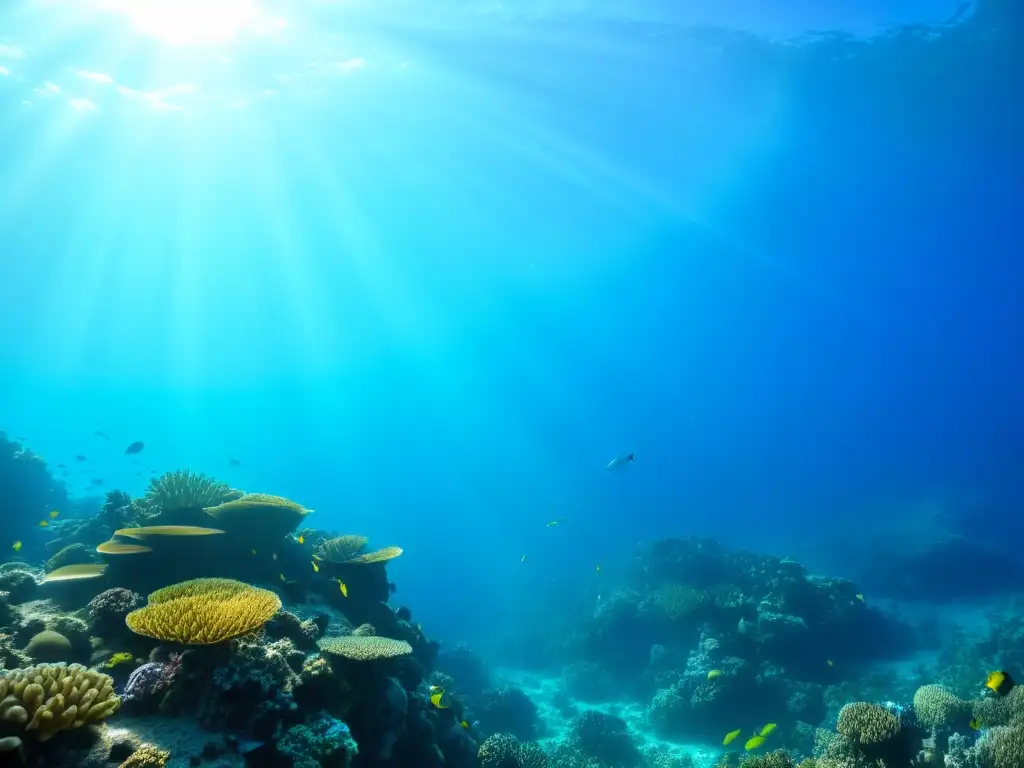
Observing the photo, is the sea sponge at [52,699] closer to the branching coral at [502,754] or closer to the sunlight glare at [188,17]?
the branching coral at [502,754]

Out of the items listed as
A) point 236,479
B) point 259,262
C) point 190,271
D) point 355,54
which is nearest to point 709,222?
point 355,54

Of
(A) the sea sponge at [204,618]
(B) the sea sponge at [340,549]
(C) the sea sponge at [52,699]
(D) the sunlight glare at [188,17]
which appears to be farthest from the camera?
(D) the sunlight glare at [188,17]

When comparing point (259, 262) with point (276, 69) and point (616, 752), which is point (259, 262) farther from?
point (616, 752)

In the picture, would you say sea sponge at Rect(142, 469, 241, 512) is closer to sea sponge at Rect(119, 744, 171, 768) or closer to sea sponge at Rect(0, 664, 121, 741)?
sea sponge at Rect(0, 664, 121, 741)

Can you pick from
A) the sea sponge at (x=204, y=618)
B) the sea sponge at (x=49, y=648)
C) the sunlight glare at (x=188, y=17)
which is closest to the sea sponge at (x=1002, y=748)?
the sea sponge at (x=204, y=618)

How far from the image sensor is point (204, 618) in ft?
16.2

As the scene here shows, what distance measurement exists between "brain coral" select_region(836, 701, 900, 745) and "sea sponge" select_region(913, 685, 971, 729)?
1822mm

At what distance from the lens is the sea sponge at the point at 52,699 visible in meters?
3.59

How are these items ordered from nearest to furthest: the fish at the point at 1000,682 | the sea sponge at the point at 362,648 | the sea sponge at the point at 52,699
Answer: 1. the sea sponge at the point at 52,699
2. the sea sponge at the point at 362,648
3. the fish at the point at 1000,682

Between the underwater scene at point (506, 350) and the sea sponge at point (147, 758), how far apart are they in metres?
0.03

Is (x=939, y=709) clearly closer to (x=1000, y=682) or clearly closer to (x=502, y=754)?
(x=1000, y=682)

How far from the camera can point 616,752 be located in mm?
15055

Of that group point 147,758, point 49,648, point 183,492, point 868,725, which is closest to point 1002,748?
point 868,725

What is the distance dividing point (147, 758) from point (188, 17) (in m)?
40.4
